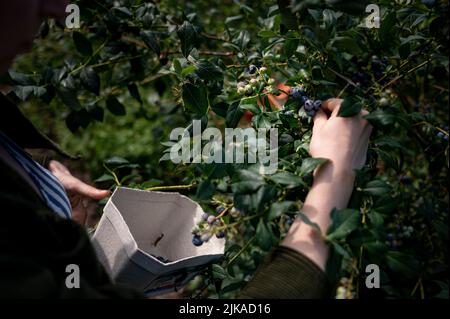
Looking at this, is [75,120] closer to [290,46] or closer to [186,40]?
[186,40]

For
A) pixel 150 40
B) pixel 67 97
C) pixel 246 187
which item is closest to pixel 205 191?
pixel 246 187

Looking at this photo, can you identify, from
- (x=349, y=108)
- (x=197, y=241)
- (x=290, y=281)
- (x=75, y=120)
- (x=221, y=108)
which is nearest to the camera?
(x=290, y=281)

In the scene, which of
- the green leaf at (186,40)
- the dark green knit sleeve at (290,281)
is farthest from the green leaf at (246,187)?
the green leaf at (186,40)

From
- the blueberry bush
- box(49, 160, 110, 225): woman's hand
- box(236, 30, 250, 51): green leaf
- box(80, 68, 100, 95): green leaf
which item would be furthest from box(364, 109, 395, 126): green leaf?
box(80, 68, 100, 95): green leaf

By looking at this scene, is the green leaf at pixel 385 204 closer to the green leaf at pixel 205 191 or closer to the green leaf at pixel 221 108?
the green leaf at pixel 205 191

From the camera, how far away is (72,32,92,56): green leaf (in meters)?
1.60

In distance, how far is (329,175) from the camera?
0.88 metres

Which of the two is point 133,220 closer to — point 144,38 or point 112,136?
point 144,38

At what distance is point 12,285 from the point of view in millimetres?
618

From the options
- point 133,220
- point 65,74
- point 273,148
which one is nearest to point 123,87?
point 65,74

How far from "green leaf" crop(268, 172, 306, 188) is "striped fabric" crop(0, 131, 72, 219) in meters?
0.45

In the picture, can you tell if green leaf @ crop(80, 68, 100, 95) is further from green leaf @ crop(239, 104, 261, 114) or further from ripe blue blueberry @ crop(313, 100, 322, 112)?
ripe blue blueberry @ crop(313, 100, 322, 112)

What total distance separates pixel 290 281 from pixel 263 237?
0.11m

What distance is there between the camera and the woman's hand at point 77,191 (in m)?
1.45
